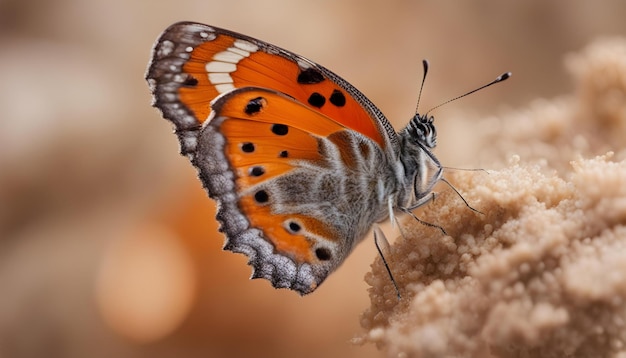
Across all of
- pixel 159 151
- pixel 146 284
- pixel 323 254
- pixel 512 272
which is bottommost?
pixel 512 272

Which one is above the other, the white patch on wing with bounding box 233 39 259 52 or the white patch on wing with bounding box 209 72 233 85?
the white patch on wing with bounding box 233 39 259 52

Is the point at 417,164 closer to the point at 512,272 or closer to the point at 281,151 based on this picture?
the point at 281,151

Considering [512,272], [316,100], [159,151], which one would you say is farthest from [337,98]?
[159,151]

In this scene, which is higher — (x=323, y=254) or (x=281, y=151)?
(x=281, y=151)

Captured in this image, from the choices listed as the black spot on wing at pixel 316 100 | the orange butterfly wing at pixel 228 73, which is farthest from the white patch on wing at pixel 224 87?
the black spot on wing at pixel 316 100

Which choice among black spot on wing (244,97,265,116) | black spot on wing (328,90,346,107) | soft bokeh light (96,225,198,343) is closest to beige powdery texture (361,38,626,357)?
black spot on wing (328,90,346,107)

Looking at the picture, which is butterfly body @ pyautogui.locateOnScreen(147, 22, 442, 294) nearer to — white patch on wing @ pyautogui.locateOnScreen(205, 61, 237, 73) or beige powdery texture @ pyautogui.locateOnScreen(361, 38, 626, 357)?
white patch on wing @ pyautogui.locateOnScreen(205, 61, 237, 73)
